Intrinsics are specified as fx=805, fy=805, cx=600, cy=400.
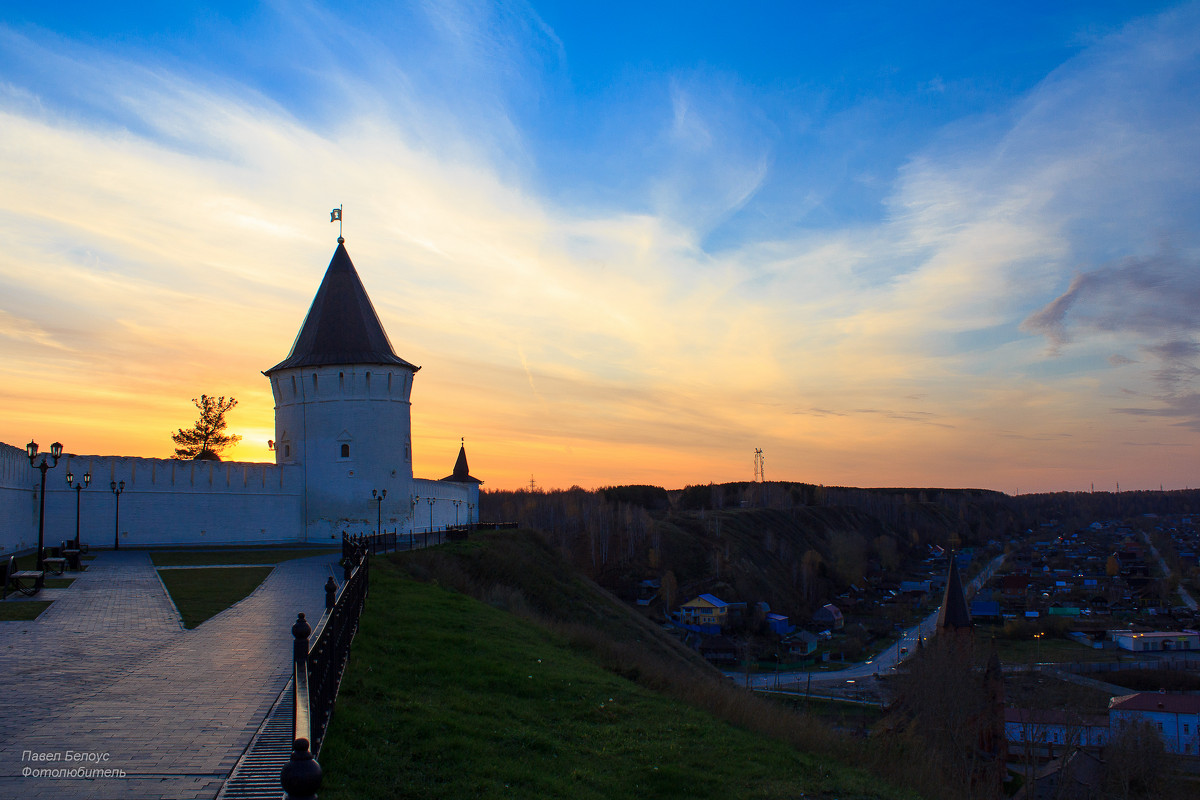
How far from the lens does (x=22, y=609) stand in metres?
11.6

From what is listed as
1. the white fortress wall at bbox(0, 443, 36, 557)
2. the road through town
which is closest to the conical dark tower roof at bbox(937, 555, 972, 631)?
the road through town

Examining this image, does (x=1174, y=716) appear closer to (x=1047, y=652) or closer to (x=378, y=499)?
(x=1047, y=652)

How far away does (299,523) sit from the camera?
1182 inches

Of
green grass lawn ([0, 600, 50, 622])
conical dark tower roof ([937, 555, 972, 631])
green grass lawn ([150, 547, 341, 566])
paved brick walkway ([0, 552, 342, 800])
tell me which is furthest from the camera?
conical dark tower roof ([937, 555, 972, 631])

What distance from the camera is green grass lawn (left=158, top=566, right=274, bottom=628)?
1191 cm

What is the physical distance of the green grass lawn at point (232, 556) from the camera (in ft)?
66.8

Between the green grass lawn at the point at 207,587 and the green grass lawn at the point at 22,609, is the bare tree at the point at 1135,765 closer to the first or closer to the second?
the green grass lawn at the point at 207,587

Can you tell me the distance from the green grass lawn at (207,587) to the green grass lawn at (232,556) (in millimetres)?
2228

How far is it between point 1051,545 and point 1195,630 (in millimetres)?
76363

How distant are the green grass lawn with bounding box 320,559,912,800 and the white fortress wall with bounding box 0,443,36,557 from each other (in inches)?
576

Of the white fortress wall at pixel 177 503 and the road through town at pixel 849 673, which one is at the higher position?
the white fortress wall at pixel 177 503

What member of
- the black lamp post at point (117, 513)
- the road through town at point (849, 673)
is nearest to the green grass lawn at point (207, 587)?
the black lamp post at point (117, 513)

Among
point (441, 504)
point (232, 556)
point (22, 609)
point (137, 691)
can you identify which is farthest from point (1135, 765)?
point (441, 504)

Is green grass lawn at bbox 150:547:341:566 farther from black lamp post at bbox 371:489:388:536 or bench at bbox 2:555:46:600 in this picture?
bench at bbox 2:555:46:600
